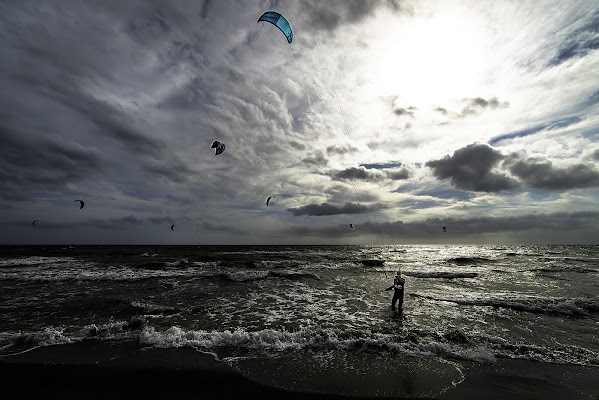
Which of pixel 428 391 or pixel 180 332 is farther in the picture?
pixel 180 332

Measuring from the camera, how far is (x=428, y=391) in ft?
20.1

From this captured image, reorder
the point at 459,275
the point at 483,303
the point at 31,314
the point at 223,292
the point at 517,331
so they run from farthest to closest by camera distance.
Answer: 1. the point at 459,275
2. the point at 223,292
3. the point at 483,303
4. the point at 31,314
5. the point at 517,331

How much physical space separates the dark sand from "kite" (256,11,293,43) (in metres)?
13.8

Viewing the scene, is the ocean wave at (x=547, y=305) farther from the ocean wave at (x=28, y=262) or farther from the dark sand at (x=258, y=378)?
the ocean wave at (x=28, y=262)

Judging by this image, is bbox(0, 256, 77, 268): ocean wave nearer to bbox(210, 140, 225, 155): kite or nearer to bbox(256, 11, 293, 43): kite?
bbox(210, 140, 225, 155): kite

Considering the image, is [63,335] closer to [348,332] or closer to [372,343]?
[348,332]

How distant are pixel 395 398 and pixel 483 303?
13574 mm

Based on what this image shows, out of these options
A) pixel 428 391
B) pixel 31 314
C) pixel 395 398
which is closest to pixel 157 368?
pixel 395 398

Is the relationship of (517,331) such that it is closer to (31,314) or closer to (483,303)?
(483,303)

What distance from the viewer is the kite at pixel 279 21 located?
11.6m

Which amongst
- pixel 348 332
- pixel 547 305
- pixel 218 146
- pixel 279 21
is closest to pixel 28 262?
pixel 218 146

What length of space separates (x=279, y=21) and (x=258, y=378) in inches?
581

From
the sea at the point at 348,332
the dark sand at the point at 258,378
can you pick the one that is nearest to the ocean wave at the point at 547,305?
the sea at the point at 348,332

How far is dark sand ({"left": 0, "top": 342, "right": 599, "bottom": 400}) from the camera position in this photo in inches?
237
